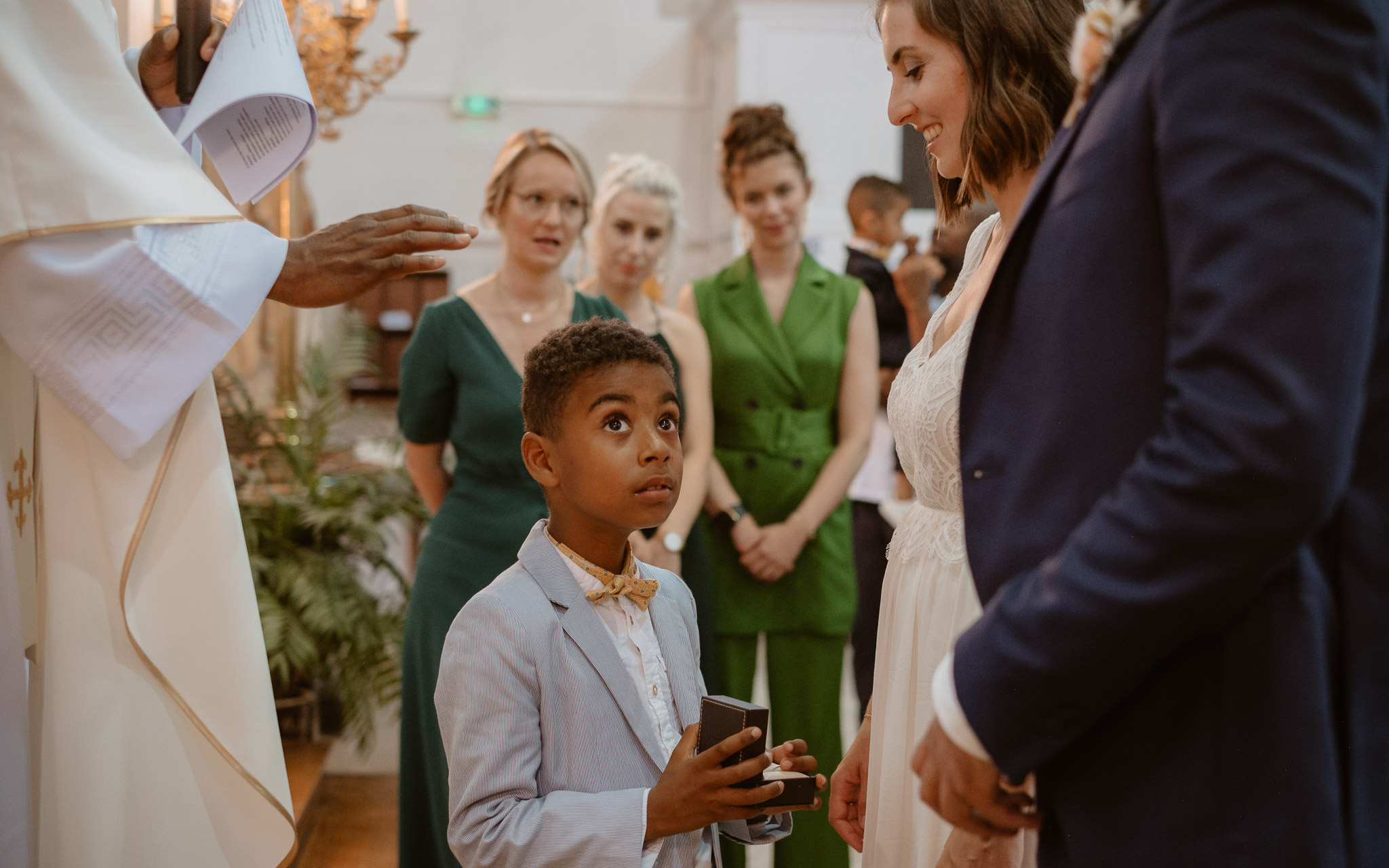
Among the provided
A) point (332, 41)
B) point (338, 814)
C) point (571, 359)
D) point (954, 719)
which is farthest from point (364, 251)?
point (332, 41)

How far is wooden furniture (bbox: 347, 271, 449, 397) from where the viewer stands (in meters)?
7.75

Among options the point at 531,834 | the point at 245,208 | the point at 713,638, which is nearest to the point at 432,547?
the point at 713,638

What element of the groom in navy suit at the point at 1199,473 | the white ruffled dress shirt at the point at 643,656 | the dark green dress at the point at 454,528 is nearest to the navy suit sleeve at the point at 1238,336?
the groom in navy suit at the point at 1199,473

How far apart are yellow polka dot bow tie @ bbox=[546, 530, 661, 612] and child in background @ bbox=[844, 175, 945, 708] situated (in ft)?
4.27

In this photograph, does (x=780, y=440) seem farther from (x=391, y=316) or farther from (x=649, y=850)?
(x=391, y=316)

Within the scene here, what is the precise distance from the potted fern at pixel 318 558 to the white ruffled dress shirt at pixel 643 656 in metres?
2.30

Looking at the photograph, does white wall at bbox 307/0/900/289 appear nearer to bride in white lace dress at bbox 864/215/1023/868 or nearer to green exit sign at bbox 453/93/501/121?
green exit sign at bbox 453/93/501/121

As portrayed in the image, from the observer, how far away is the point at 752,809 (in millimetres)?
1136

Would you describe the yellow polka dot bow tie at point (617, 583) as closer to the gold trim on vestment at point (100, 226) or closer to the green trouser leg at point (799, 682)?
the gold trim on vestment at point (100, 226)

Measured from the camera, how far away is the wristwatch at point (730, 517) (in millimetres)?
2666

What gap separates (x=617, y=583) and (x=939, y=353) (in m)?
0.49

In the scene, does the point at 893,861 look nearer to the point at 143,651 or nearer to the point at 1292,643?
the point at 1292,643

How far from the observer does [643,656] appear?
1.38 meters

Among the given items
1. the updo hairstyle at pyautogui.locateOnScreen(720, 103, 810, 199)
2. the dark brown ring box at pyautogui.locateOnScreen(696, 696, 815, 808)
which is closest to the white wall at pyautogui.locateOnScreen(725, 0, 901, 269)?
the updo hairstyle at pyautogui.locateOnScreen(720, 103, 810, 199)
